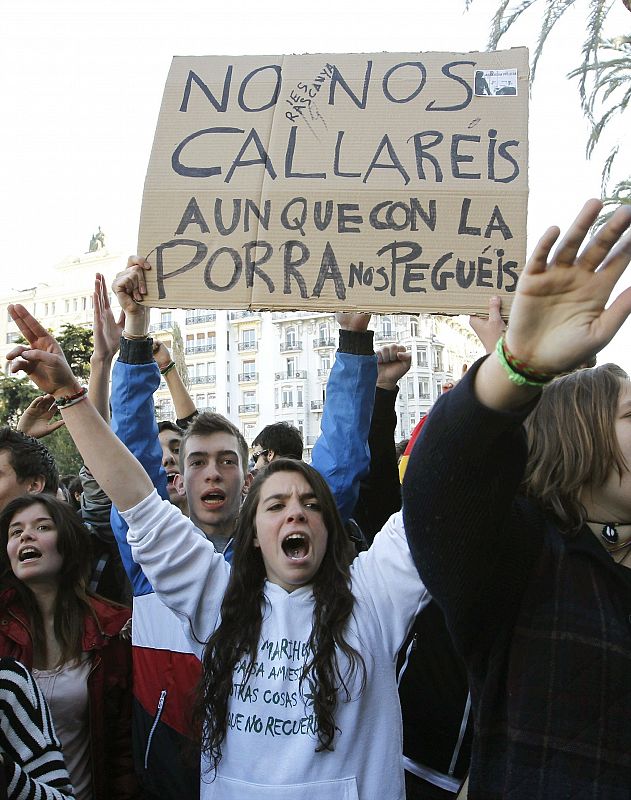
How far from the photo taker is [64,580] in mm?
3426

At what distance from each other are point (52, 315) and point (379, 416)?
74.1 metres

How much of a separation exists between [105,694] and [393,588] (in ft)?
4.21

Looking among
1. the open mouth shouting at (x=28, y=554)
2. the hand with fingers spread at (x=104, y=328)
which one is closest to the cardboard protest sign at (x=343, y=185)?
the hand with fingers spread at (x=104, y=328)

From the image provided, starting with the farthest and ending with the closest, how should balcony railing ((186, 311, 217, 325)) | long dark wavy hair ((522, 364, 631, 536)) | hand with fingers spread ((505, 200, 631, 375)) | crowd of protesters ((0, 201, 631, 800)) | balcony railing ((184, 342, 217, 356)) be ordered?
balcony railing ((186, 311, 217, 325)), balcony railing ((184, 342, 217, 356)), long dark wavy hair ((522, 364, 631, 536)), crowd of protesters ((0, 201, 631, 800)), hand with fingers spread ((505, 200, 631, 375))

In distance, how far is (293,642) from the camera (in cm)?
247

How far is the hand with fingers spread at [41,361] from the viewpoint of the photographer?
2.65m

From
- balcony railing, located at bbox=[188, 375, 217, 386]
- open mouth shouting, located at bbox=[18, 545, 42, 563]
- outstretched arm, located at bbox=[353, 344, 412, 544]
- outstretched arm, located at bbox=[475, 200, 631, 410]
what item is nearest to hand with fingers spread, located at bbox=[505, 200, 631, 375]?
outstretched arm, located at bbox=[475, 200, 631, 410]

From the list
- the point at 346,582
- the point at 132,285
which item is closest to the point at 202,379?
the point at 132,285

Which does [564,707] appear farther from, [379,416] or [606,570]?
[379,416]

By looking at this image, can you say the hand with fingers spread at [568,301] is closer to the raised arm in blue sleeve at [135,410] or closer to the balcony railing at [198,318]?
the raised arm in blue sleeve at [135,410]

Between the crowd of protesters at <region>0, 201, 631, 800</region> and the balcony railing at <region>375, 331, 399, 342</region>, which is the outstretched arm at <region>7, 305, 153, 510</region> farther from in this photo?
the balcony railing at <region>375, 331, 399, 342</region>

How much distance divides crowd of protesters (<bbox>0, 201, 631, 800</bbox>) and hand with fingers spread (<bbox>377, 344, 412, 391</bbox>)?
0.01 meters

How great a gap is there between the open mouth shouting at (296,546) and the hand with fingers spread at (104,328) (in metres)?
0.99

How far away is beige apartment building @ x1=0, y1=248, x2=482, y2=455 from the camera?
58.9m
